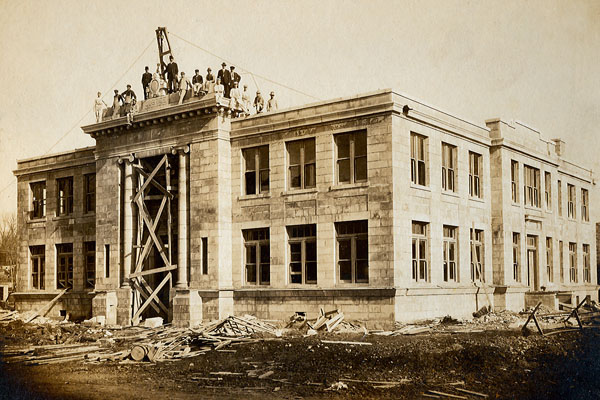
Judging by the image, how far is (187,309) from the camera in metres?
29.7

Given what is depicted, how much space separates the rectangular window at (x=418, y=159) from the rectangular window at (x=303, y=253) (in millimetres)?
4551

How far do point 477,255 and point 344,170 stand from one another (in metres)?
8.51

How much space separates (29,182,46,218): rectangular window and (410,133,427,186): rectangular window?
21.8m

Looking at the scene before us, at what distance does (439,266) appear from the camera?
29234mm

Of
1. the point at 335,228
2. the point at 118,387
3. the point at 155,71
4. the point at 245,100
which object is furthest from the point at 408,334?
the point at 155,71

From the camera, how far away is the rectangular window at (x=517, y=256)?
3491cm

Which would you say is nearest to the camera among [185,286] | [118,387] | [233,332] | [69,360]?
[118,387]

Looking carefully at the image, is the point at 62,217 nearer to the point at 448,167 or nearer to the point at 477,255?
the point at 448,167

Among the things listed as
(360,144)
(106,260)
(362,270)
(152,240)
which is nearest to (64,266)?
(106,260)

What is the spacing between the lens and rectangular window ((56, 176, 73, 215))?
38.4 metres

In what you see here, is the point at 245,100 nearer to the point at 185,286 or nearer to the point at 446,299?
the point at 185,286

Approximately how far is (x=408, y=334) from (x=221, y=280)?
29.5 feet

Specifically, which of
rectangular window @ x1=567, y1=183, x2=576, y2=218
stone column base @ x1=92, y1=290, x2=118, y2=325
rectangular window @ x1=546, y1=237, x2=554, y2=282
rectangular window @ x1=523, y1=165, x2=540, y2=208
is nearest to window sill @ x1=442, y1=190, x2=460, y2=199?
rectangular window @ x1=523, y1=165, x2=540, y2=208

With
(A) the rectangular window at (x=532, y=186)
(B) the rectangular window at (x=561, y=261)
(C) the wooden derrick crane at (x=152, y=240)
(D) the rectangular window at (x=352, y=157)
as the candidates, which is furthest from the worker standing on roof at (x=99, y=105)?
(B) the rectangular window at (x=561, y=261)
